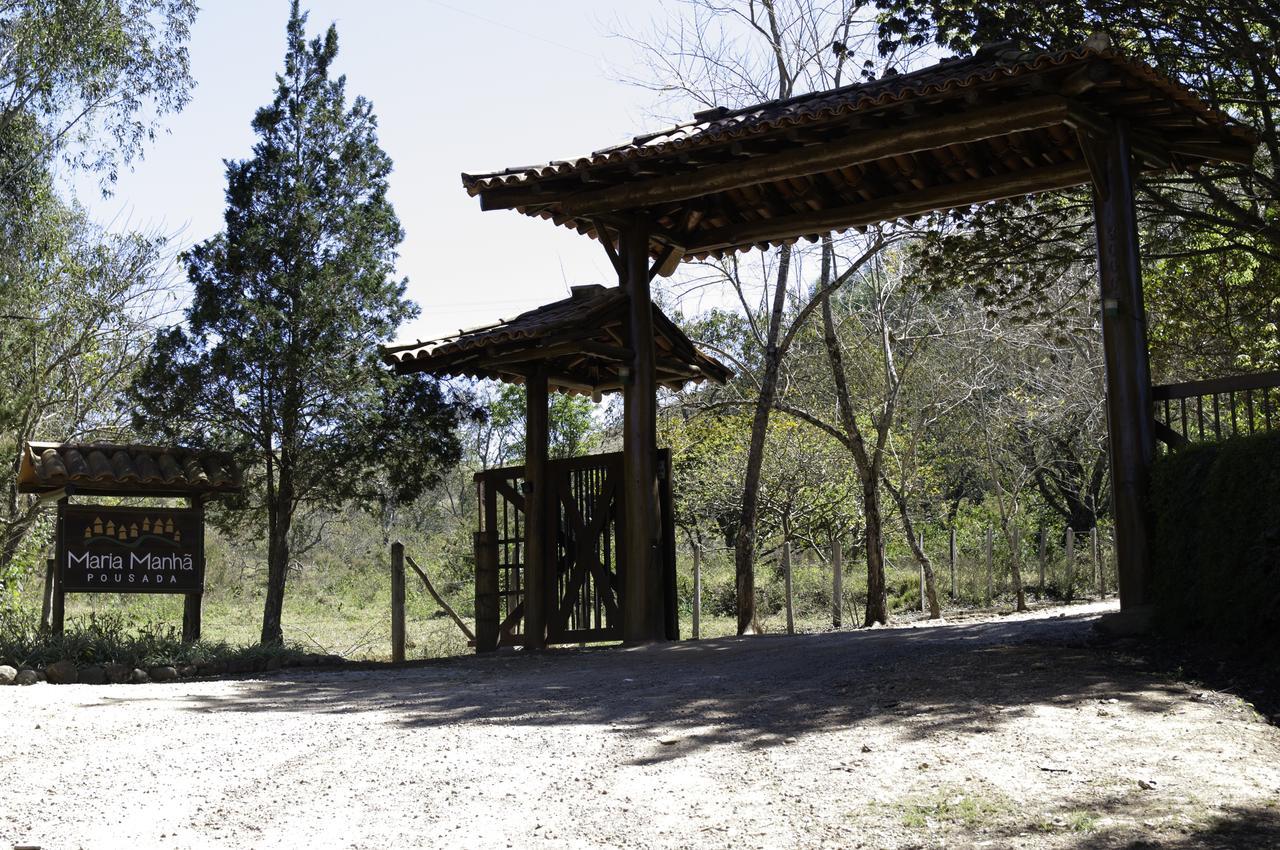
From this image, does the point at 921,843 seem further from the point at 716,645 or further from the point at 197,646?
the point at 197,646

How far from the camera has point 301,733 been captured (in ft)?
19.7

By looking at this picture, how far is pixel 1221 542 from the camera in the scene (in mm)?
6582

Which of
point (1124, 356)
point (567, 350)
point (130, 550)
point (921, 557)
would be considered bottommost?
point (921, 557)

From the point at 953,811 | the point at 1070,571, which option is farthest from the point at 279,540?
the point at 1070,571

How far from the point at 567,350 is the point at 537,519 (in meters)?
1.84

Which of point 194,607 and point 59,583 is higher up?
point 59,583

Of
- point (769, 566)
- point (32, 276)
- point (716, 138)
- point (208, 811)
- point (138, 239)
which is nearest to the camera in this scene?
point (208, 811)

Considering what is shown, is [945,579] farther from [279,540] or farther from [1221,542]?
[1221,542]

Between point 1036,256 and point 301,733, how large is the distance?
976 centimetres

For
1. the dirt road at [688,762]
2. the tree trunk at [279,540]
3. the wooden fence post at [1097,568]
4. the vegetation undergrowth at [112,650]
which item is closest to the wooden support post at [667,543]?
the dirt road at [688,762]

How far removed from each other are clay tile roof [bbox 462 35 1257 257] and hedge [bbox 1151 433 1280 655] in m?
2.62

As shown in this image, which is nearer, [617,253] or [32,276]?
[617,253]

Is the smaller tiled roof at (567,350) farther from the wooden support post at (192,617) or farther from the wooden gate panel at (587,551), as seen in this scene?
the wooden support post at (192,617)

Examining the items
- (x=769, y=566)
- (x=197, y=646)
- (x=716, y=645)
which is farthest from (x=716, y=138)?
(x=769, y=566)
